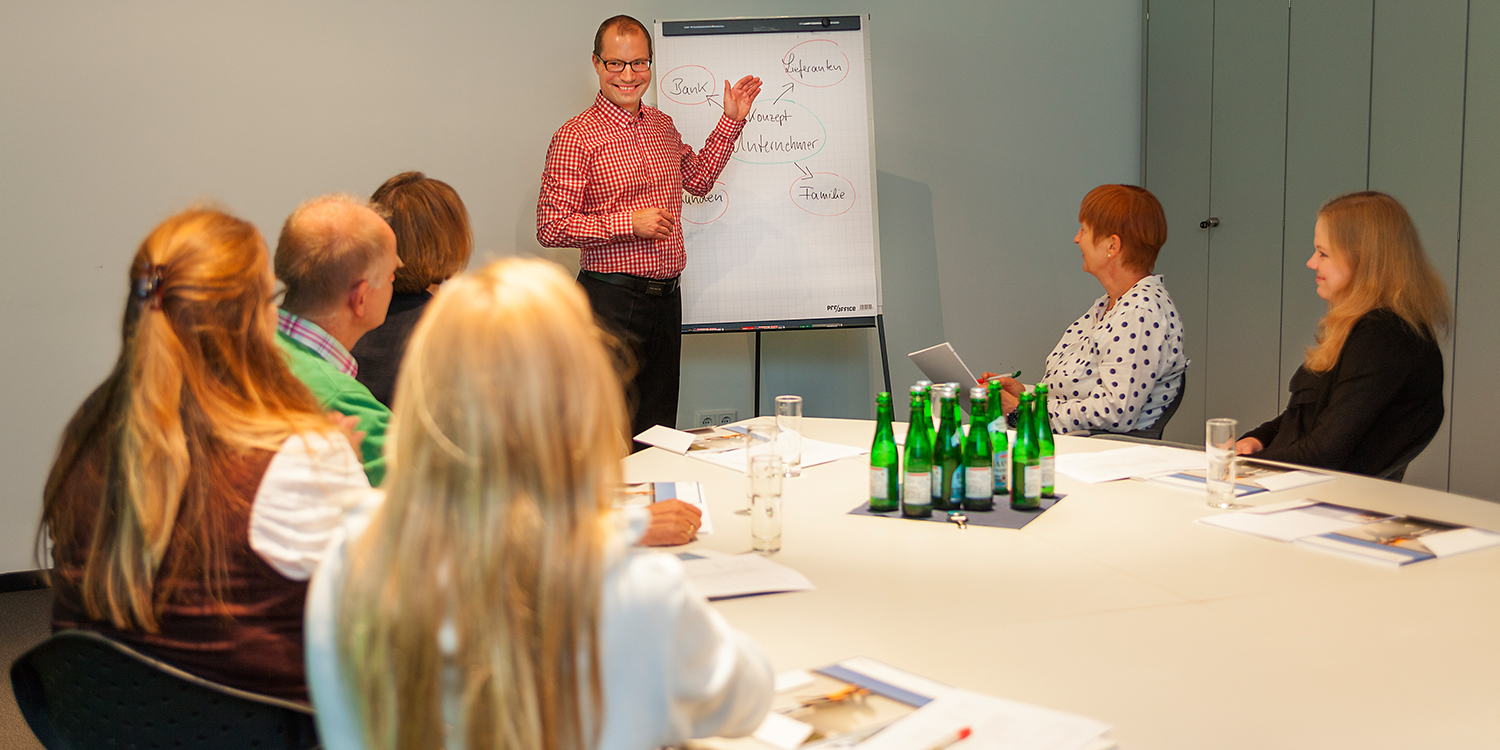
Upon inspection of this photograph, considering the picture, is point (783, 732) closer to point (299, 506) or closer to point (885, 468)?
point (299, 506)

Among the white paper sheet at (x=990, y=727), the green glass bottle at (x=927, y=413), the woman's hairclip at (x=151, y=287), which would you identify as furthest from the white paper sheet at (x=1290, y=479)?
the woman's hairclip at (x=151, y=287)

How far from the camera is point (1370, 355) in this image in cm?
222

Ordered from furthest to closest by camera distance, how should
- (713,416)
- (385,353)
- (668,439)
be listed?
(713,416)
(668,439)
(385,353)

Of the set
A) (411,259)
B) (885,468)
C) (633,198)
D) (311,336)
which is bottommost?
(885,468)

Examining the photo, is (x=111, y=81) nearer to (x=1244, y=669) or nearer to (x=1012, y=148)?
(x=1012, y=148)

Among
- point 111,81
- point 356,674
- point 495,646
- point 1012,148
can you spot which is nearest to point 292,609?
point 356,674

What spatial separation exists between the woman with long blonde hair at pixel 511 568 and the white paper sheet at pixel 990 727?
0.78 ft

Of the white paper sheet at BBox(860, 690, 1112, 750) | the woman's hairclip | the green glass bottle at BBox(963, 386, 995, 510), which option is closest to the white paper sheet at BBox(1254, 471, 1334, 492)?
the green glass bottle at BBox(963, 386, 995, 510)

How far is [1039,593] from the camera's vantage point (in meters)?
1.37

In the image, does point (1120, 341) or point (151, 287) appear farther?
point (1120, 341)

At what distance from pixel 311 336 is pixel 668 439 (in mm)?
950

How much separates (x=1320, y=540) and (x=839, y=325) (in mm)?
2548

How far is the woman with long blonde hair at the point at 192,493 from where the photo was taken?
3.74 feet

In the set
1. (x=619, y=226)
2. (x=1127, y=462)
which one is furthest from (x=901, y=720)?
(x=619, y=226)
